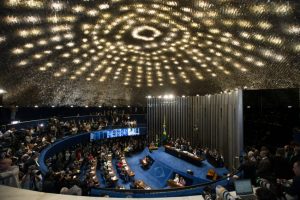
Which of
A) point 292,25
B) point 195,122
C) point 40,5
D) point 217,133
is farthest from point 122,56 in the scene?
point 292,25

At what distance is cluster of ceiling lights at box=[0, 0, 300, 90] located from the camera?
9.20 m

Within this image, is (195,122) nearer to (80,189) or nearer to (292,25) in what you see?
(292,25)

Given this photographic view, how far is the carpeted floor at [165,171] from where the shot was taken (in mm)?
13789

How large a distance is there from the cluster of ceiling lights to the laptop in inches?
227

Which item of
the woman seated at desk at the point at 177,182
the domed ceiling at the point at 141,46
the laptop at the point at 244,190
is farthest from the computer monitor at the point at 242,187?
the woman seated at desk at the point at 177,182

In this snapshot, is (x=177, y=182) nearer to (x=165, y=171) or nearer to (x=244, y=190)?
(x=165, y=171)

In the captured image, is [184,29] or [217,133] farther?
[217,133]

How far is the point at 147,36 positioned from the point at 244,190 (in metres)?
13.2

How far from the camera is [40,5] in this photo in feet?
28.6

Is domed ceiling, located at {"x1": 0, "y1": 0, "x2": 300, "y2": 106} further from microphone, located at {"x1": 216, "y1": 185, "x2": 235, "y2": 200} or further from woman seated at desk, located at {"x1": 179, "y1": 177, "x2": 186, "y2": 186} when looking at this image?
woman seated at desk, located at {"x1": 179, "y1": 177, "x2": 186, "y2": 186}

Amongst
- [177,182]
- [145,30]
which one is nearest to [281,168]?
[177,182]

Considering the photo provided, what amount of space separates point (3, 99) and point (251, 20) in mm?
16734

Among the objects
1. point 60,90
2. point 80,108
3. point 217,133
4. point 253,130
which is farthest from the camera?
point 80,108

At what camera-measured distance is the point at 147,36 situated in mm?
15922
